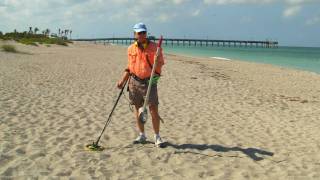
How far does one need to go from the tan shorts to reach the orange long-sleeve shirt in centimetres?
13

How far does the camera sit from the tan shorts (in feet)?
19.4

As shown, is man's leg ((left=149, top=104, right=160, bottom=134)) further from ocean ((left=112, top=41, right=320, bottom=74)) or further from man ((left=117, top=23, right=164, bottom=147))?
ocean ((left=112, top=41, right=320, bottom=74))

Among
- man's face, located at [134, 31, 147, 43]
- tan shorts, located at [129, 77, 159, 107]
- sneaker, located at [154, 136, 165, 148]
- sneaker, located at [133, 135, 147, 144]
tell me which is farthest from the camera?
sneaker, located at [133, 135, 147, 144]

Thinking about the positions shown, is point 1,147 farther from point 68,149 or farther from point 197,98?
point 197,98

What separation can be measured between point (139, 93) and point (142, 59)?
0.49 meters

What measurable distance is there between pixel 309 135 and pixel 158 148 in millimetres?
2966

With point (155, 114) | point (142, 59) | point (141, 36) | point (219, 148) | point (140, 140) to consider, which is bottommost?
point (219, 148)

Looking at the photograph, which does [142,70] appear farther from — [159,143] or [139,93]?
[159,143]

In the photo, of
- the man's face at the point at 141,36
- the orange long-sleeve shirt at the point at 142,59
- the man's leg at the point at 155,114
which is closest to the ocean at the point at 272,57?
the man's leg at the point at 155,114

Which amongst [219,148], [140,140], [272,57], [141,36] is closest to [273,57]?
[272,57]

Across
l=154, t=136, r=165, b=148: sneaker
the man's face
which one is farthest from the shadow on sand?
the man's face

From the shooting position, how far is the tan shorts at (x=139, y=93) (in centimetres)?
591

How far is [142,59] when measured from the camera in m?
5.88

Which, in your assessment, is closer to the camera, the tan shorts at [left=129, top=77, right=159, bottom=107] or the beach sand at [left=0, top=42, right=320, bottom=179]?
the beach sand at [left=0, top=42, right=320, bottom=179]
